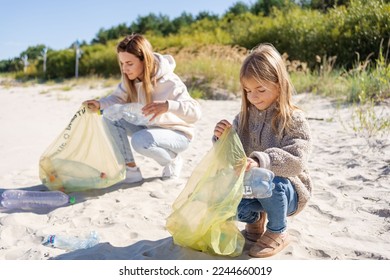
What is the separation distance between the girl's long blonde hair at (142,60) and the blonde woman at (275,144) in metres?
1.12

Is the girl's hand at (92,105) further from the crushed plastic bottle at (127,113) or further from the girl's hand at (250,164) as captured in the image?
the girl's hand at (250,164)

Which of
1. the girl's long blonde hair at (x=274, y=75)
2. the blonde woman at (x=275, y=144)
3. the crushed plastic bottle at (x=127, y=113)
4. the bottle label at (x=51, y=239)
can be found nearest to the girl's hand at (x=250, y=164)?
the blonde woman at (x=275, y=144)

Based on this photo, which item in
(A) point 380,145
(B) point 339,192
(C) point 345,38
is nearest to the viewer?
(B) point 339,192

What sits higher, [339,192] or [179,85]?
[179,85]

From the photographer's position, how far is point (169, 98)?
3.16 metres

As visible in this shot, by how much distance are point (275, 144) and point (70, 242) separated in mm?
1115

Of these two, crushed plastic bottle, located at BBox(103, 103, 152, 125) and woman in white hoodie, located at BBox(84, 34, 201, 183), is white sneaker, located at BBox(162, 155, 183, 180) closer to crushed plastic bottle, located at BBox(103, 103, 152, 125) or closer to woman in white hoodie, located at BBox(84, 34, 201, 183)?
woman in white hoodie, located at BBox(84, 34, 201, 183)

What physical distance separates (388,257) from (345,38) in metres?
8.55

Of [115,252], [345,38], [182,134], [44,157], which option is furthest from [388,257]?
[345,38]

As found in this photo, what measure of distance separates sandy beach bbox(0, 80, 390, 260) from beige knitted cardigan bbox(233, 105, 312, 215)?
32 centimetres

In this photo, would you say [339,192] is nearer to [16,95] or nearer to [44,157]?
[44,157]

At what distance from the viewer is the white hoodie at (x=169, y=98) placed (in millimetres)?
3131

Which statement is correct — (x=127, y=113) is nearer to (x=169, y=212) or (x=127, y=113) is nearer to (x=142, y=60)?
(x=142, y=60)

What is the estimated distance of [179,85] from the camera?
3211 mm
